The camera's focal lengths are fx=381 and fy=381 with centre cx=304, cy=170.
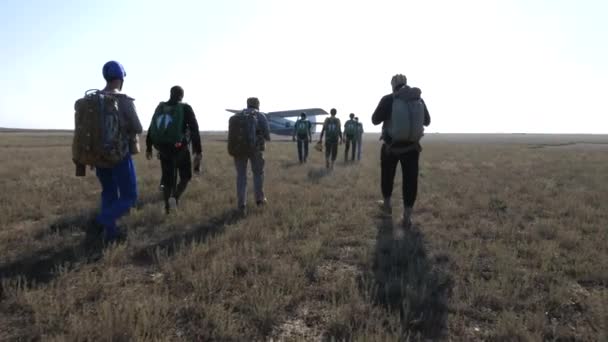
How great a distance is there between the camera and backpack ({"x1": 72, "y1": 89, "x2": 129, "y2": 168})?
4004mm

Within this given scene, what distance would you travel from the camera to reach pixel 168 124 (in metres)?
5.53

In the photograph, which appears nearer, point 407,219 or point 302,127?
point 407,219

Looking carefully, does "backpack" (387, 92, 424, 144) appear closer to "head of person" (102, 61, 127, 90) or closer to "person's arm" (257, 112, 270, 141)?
"person's arm" (257, 112, 270, 141)

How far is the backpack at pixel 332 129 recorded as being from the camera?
1287 centimetres

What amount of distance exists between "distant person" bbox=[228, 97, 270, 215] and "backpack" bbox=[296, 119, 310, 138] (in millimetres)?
7398

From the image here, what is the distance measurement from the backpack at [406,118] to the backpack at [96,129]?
3592 mm

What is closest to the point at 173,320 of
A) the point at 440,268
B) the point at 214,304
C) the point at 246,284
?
the point at 214,304

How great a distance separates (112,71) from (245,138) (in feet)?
7.50

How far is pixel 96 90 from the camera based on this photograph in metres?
4.15

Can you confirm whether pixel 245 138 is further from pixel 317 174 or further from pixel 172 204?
pixel 317 174

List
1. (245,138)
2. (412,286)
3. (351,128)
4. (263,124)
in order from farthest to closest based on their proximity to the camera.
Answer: (351,128) → (263,124) → (245,138) → (412,286)

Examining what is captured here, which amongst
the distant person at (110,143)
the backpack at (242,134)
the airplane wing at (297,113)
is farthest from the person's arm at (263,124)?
the airplane wing at (297,113)

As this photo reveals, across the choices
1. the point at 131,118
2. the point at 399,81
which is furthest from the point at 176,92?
the point at 399,81

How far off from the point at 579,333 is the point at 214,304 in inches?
107
